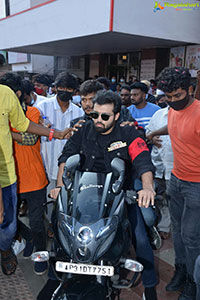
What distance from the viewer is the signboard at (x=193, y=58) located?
1319 cm

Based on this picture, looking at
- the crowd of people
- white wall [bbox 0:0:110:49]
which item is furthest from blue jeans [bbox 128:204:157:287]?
white wall [bbox 0:0:110:49]

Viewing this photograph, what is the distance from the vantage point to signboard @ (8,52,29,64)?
75.0 ft

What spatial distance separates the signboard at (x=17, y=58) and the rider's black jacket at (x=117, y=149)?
22.0 metres

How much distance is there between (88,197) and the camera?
72.2 inches

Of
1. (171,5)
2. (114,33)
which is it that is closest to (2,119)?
(114,33)

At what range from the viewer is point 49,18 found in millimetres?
14820

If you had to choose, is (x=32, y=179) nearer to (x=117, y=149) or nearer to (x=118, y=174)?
(x=117, y=149)

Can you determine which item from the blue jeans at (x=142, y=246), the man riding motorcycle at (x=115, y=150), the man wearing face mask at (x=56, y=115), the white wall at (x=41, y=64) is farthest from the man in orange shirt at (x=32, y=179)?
the white wall at (x=41, y=64)

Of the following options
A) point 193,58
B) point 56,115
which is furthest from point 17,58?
point 56,115

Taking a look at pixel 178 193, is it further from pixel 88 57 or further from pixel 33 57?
pixel 33 57

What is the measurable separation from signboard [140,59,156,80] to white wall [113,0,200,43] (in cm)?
272

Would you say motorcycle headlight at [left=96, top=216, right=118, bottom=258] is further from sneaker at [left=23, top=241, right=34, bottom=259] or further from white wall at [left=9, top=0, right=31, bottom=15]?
white wall at [left=9, top=0, right=31, bottom=15]

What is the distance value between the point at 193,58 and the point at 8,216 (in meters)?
12.7

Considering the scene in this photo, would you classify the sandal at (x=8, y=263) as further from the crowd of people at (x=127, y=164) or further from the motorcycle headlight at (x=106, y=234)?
the motorcycle headlight at (x=106, y=234)
